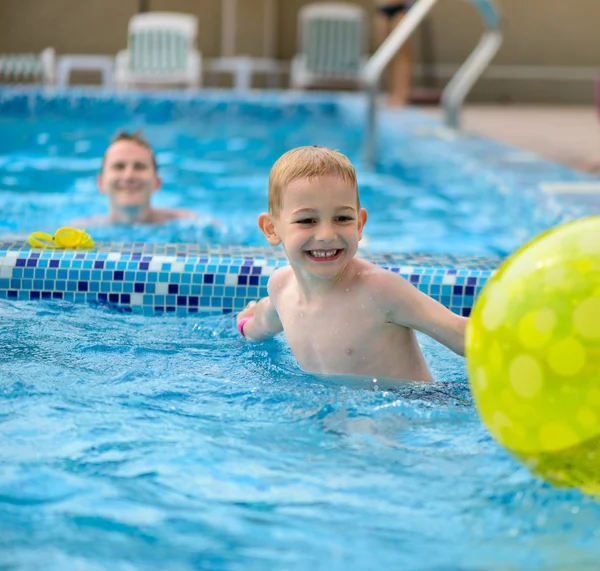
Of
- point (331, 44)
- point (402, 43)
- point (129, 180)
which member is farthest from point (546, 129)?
point (129, 180)

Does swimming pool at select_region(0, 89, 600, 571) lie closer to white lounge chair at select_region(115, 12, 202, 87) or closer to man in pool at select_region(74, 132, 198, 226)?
man in pool at select_region(74, 132, 198, 226)

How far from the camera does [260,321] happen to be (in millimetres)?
3080

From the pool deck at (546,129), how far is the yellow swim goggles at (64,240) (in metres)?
3.39

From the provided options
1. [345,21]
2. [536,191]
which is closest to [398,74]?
[345,21]

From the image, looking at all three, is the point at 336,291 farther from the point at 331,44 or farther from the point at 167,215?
the point at 331,44

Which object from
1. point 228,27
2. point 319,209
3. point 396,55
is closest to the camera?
point 319,209

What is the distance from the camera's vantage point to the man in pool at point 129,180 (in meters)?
5.12

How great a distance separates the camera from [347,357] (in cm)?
276

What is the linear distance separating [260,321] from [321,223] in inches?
23.2

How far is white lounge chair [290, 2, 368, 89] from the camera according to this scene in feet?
38.6

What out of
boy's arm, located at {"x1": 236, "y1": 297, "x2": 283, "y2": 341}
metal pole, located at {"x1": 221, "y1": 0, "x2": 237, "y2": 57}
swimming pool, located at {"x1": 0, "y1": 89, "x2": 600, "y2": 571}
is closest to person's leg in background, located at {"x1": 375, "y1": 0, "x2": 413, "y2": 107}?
metal pole, located at {"x1": 221, "y1": 0, "x2": 237, "y2": 57}

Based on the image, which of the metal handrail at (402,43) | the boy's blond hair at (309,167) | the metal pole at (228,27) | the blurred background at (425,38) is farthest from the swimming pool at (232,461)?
the metal pole at (228,27)

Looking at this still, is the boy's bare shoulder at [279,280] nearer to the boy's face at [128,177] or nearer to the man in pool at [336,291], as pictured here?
the man in pool at [336,291]

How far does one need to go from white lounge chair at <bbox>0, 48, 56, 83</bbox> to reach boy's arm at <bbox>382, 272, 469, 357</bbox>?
9.59m
